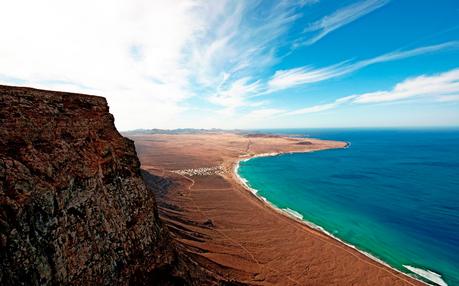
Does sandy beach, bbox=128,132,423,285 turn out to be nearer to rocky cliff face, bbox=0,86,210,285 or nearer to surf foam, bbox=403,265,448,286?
surf foam, bbox=403,265,448,286

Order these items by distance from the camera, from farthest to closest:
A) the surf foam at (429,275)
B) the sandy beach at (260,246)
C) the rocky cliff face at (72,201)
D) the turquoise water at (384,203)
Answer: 1. the turquoise water at (384,203)
2. the surf foam at (429,275)
3. the sandy beach at (260,246)
4. the rocky cliff face at (72,201)

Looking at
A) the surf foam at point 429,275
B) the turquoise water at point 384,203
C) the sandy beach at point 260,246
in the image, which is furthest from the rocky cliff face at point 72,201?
the turquoise water at point 384,203

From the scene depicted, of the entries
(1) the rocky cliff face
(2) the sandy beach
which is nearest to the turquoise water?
(2) the sandy beach

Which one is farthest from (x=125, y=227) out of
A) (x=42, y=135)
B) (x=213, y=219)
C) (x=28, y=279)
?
(x=213, y=219)

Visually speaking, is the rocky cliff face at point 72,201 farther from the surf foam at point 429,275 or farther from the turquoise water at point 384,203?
the turquoise water at point 384,203

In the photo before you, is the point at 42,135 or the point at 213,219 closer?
the point at 42,135

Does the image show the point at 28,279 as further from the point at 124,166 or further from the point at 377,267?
the point at 377,267
